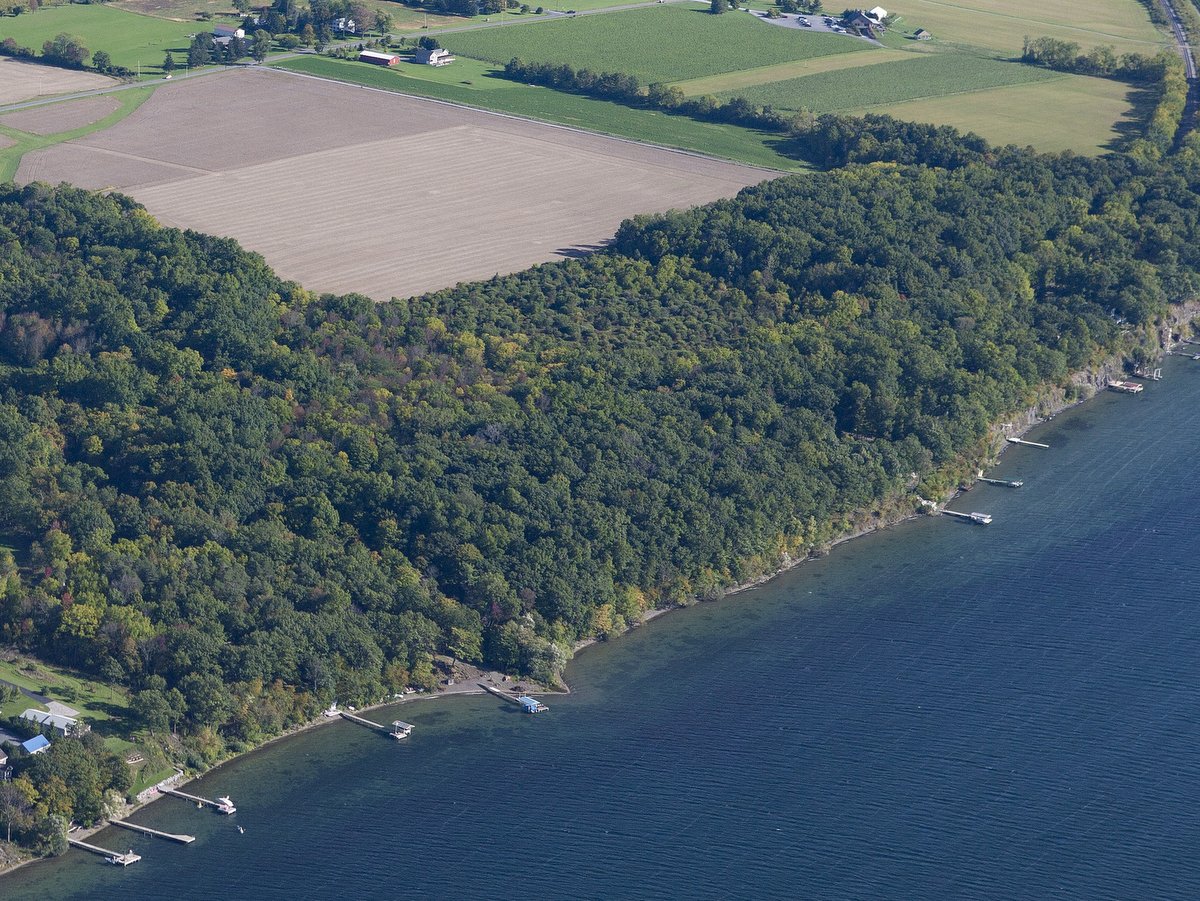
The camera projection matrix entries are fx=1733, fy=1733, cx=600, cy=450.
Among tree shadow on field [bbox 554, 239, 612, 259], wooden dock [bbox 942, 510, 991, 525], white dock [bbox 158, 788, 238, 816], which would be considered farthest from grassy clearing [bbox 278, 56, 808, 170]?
white dock [bbox 158, 788, 238, 816]

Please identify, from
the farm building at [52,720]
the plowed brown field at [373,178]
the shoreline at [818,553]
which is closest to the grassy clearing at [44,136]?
the plowed brown field at [373,178]

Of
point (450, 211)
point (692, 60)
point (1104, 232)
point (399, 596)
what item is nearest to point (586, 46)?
point (692, 60)

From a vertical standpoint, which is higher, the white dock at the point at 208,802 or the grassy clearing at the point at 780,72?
the grassy clearing at the point at 780,72

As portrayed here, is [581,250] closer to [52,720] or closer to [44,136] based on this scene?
[44,136]

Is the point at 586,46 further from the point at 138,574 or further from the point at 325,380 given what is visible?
the point at 138,574

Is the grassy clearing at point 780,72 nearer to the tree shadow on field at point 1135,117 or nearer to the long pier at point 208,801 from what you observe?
the tree shadow on field at point 1135,117
